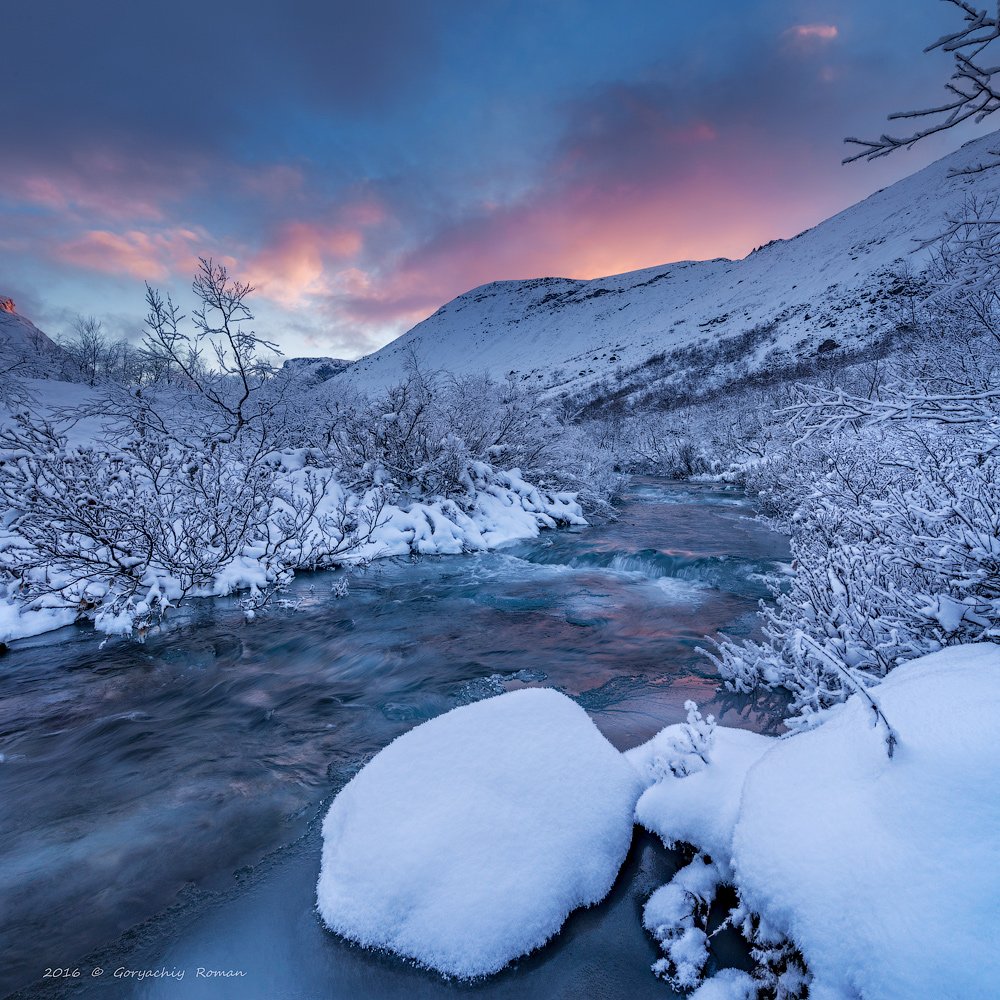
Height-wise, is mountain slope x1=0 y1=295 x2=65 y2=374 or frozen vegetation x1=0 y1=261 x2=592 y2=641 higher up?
mountain slope x1=0 y1=295 x2=65 y2=374

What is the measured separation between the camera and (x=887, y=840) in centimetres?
152

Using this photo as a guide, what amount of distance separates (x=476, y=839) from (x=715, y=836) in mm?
1078

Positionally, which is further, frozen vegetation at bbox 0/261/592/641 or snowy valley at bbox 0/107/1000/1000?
frozen vegetation at bbox 0/261/592/641

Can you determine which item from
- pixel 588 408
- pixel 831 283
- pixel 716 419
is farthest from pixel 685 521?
pixel 831 283

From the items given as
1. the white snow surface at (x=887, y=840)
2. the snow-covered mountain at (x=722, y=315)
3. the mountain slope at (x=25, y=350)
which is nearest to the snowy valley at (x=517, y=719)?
the white snow surface at (x=887, y=840)

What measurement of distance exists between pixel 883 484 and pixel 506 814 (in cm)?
636

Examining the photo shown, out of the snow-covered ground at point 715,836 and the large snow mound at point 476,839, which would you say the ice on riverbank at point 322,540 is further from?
the snow-covered ground at point 715,836

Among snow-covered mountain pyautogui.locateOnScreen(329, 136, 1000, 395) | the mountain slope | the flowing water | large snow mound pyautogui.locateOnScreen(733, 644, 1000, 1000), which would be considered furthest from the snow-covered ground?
the mountain slope

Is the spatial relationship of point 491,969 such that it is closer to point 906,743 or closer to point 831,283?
point 906,743

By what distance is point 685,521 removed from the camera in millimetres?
13000

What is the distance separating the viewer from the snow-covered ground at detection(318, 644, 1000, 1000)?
1.38 metres

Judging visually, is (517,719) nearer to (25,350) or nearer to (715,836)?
(715,836)

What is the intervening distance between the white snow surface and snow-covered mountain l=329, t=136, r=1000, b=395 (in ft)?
43.0

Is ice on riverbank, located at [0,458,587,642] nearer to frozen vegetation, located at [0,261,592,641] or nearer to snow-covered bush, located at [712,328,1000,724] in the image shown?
frozen vegetation, located at [0,261,592,641]
